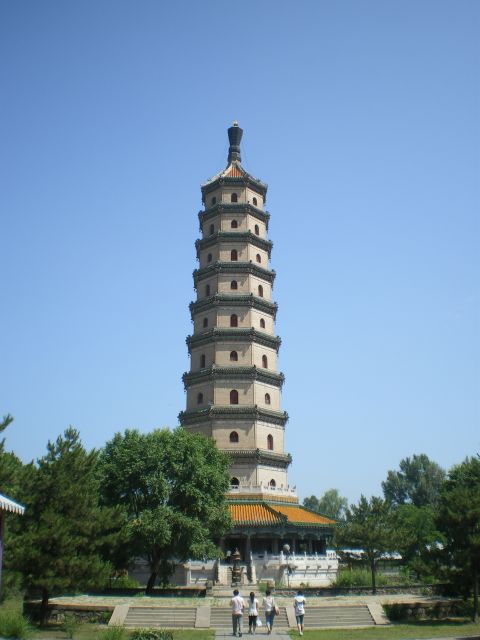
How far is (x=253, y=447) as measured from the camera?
37.4 metres

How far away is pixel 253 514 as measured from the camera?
113 feet

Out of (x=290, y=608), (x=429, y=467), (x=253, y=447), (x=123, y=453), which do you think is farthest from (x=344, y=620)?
(x=429, y=467)

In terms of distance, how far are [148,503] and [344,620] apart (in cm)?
1006

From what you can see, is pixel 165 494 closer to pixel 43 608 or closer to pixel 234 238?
pixel 43 608

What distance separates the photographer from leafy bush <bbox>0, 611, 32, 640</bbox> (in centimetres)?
1639

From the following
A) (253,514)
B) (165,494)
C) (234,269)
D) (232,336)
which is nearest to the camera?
(165,494)

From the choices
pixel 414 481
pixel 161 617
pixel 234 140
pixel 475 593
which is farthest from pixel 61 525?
pixel 414 481

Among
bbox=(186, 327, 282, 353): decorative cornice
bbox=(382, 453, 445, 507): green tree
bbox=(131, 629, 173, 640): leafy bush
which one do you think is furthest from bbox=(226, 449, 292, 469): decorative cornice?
bbox=(382, 453, 445, 507): green tree

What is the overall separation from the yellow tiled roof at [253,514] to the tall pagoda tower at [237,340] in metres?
1.40

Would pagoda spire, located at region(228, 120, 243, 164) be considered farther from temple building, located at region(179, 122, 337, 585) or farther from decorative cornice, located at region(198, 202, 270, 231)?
decorative cornice, located at region(198, 202, 270, 231)

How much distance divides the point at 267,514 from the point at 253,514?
796 millimetres

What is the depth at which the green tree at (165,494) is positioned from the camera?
26734 millimetres

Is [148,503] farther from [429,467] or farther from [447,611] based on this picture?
[429,467]

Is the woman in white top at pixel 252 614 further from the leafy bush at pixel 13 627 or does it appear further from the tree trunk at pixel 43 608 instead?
the tree trunk at pixel 43 608
